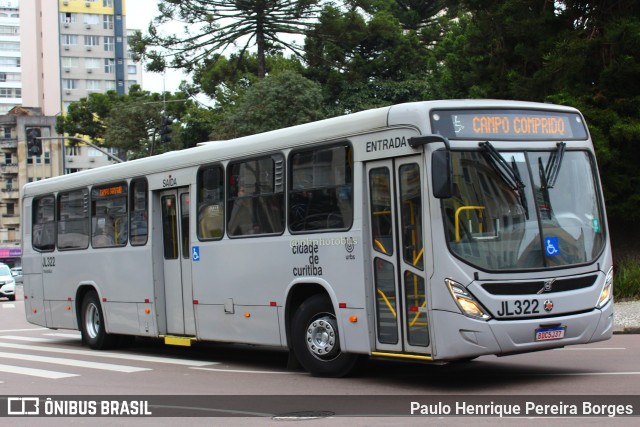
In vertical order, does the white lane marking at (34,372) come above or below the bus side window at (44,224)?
below

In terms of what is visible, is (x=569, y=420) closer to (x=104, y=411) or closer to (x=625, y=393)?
(x=625, y=393)

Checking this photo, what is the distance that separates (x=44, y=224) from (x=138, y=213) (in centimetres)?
393

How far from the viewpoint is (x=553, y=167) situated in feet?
34.7

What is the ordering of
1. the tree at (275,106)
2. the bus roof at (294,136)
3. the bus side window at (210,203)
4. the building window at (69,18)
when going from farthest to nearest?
the building window at (69,18)
the tree at (275,106)
the bus side window at (210,203)
the bus roof at (294,136)

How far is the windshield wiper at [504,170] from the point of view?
10.2 metres

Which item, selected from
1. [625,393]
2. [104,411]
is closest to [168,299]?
[104,411]

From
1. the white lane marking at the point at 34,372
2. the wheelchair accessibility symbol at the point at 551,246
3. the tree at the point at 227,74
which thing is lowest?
the white lane marking at the point at 34,372

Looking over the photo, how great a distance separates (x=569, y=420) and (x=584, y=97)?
49.1 ft

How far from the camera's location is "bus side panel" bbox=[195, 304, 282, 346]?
41.1ft

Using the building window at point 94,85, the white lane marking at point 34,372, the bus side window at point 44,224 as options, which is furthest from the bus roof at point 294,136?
the building window at point 94,85

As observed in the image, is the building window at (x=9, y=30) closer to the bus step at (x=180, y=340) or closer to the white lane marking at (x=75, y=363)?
the white lane marking at (x=75, y=363)

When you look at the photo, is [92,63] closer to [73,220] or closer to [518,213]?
[73,220]

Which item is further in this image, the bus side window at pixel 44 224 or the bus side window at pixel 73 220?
the bus side window at pixel 44 224

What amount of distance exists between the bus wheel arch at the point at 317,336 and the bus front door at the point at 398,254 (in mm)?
887
